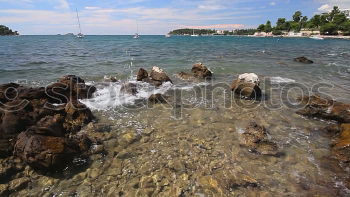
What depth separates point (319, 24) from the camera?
14925cm

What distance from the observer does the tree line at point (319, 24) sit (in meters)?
125

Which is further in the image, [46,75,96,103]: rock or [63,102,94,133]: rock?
[46,75,96,103]: rock

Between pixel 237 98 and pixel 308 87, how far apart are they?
6258 millimetres

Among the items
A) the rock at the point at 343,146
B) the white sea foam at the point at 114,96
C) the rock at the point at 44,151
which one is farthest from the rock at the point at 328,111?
the rock at the point at 44,151

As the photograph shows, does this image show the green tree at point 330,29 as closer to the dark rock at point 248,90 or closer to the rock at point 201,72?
the rock at point 201,72

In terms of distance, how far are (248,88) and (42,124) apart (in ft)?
33.1

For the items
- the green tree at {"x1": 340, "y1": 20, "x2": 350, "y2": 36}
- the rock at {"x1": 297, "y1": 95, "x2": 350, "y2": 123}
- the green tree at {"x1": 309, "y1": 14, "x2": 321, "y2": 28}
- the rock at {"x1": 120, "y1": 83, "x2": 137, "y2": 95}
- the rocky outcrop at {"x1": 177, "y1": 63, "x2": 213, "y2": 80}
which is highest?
the green tree at {"x1": 309, "y1": 14, "x2": 321, "y2": 28}

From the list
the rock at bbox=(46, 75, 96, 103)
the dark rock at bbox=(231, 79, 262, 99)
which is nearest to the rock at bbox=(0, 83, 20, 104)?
the rock at bbox=(46, 75, 96, 103)

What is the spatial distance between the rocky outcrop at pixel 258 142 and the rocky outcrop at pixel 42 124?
5219mm

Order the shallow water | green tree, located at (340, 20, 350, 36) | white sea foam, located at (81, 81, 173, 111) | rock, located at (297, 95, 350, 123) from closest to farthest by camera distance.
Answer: the shallow water → rock, located at (297, 95, 350, 123) → white sea foam, located at (81, 81, 173, 111) → green tree, located at (340, 20, 350, 36)

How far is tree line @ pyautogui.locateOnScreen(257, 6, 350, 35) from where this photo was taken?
409ft

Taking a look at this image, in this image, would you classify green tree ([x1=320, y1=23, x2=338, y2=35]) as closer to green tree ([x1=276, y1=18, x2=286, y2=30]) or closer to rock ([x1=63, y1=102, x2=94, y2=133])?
green tree ([x1=276, y1=18, x2=286, y2=30])

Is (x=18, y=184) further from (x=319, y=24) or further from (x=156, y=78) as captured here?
(x=319, y=24)

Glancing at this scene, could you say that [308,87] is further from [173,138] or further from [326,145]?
[173,138]
